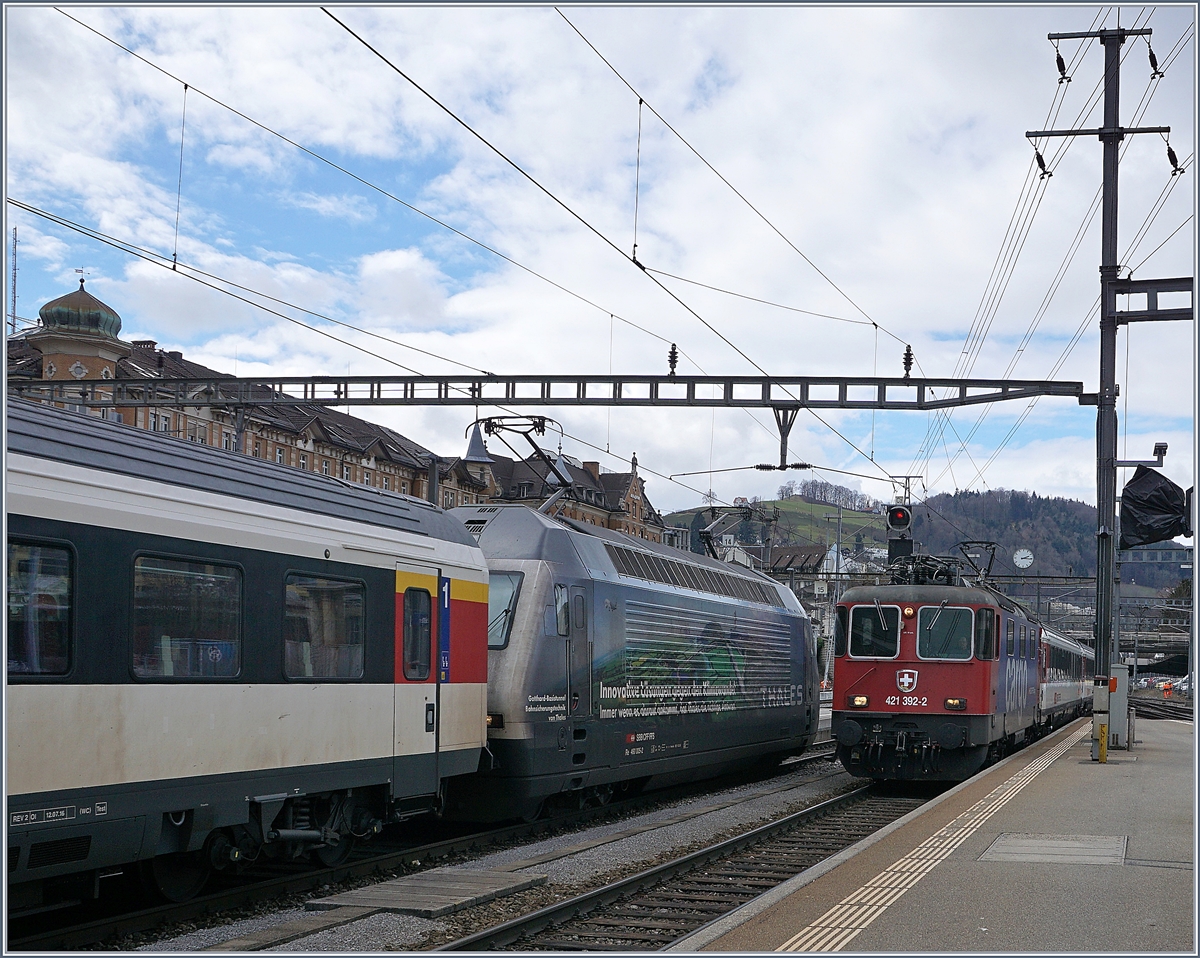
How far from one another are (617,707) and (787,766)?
10917 millimetres

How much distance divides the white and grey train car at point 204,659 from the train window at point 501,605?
1.19 metres

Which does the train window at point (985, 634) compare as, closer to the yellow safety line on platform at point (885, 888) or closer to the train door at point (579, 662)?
the yellow safety line on platform at point (885, 888)

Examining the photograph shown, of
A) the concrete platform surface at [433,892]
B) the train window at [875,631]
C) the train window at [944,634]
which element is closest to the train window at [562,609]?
the concrete platform surface at [433,892]

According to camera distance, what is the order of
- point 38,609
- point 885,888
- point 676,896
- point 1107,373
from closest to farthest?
point 38,609 → point 885,888 → point 676,896 → point 1107,373

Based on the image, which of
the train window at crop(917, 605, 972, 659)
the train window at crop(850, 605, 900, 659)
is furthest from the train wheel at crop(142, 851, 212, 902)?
the train window at crop(917, 605, 972, 659)

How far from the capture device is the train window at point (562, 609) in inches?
556

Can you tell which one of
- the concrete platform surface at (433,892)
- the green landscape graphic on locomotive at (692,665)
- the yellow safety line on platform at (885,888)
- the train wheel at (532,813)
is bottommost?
the train wheel at (532,813)

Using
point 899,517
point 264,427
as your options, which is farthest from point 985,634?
point 264,427

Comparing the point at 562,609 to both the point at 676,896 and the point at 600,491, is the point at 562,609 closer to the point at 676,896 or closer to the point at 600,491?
the point at 676,896

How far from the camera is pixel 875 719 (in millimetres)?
19031

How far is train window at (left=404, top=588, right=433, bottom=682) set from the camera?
11.4 meters

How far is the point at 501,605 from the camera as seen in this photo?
13.8m

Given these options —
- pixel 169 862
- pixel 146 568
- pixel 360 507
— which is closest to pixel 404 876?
pixel 169 862

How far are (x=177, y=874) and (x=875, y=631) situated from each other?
41.6 feet
